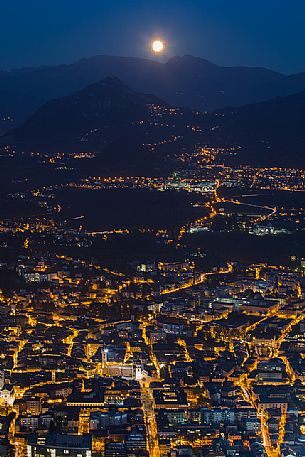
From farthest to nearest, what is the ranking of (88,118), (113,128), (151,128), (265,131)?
(88,118) → (113,128) → (151,128) → (265,131)

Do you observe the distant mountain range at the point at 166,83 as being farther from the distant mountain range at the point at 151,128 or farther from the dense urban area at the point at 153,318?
the dense urban area at the point at 153,318

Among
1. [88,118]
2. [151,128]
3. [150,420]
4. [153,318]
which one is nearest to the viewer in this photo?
[150,420]

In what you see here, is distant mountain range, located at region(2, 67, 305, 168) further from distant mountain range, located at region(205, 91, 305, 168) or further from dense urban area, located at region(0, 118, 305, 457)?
dense urban area, located at region(0, 118, 305, 457)

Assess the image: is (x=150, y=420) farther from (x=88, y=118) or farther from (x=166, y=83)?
(x=166, y=83)

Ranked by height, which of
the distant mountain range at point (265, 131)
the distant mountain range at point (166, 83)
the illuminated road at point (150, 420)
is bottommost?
the illuminated road at point (150, 420)

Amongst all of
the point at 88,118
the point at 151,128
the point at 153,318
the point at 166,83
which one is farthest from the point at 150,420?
the point at 166,83

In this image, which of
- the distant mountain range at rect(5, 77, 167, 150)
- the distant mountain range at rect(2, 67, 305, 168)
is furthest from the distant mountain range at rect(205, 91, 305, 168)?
the distant mountain range at rect(5, 77, 167, 150)

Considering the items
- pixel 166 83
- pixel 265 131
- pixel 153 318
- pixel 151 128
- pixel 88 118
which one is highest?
pixel 166 83

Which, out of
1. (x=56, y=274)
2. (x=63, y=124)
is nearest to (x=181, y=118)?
(x=63, y=124)

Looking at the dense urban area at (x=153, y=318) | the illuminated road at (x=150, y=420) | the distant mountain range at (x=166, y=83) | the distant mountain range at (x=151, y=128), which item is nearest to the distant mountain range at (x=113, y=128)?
the distant mountain range at (x=151, y=128)
